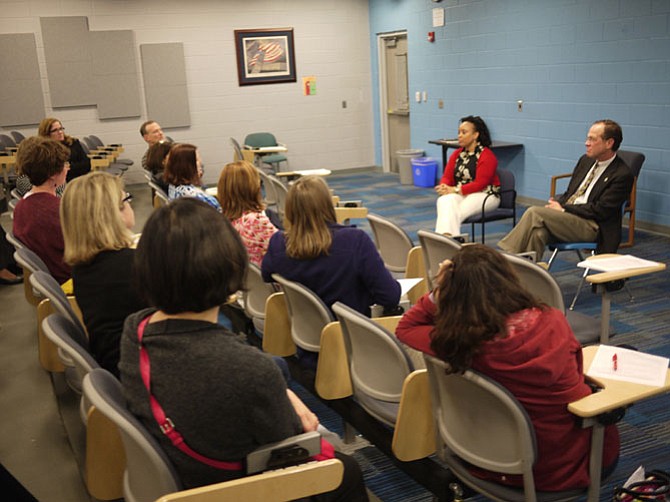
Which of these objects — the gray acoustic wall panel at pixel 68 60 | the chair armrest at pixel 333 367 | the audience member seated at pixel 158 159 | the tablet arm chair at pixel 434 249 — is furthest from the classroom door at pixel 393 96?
the chair armrest at pixel 333 367

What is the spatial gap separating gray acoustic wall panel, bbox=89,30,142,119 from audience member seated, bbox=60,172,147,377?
7.71 meters

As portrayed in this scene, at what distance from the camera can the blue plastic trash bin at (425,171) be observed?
31.1ft

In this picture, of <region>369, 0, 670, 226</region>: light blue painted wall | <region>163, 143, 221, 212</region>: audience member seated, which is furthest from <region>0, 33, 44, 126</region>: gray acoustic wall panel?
<region>163, 143, 221, 212</region>: audience member seated

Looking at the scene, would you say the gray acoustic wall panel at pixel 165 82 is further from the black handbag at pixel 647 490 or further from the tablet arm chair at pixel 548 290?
the black handbag at pixel 647 490

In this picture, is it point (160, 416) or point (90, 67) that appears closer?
point (160, 416)

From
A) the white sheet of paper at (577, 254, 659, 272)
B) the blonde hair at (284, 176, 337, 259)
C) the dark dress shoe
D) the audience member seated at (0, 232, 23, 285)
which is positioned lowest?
the dark dress shoe

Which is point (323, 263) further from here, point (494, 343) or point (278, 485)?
point (278, 485)

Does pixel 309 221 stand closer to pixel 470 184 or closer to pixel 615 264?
pixel 615 264

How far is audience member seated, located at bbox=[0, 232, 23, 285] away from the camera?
5629 mm

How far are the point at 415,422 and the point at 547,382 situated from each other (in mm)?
545

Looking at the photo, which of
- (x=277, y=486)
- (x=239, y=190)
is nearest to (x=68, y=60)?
(x=239, y=190)

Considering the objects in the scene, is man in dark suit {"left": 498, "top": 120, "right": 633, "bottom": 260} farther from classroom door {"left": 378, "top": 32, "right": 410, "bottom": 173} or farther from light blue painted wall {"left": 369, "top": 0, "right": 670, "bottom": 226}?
classroom door {"left": 378, "top": 32, "right": 410, "bottom": 173}

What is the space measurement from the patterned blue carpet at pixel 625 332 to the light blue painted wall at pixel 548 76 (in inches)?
30.8

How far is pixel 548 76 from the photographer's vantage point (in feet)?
24.0
